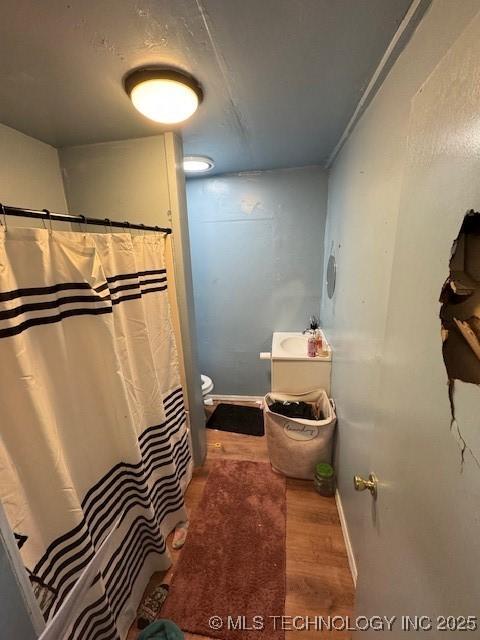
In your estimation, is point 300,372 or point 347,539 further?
point 300,372

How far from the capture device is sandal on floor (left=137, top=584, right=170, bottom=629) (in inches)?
44.1

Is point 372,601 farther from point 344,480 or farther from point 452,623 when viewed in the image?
point 344,480

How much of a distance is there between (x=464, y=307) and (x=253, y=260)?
2.14 meters

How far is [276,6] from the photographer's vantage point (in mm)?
712

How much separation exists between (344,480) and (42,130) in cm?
262

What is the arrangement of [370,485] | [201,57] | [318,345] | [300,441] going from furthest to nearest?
1. [318,345]
2. [300,441]
3. [201,57]
4. [370,485]

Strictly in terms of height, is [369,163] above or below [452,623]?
above

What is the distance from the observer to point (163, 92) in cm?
102

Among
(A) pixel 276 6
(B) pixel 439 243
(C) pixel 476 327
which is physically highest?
(A) pixel 276 6

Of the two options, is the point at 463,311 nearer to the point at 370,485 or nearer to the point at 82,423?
the point at 370,485

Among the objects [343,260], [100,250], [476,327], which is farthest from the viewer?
[343,260]

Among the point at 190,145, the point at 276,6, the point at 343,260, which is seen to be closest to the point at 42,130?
the point at 190,145

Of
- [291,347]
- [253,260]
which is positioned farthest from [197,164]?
[291,347]

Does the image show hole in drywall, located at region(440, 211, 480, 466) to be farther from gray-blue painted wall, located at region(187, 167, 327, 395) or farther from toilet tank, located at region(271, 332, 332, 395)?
gray-blue painted wall, located at region(187, 167, 327, 395)
